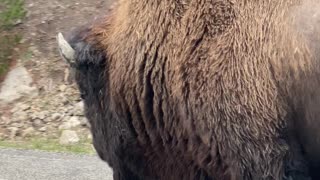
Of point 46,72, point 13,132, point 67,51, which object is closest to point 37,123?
point 13,132

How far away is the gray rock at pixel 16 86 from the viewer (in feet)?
45.5

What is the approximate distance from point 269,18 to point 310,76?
0.39m

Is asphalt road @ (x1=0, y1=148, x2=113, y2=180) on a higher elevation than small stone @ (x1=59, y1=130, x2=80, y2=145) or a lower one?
higher

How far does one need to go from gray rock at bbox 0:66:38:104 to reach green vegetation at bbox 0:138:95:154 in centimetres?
134

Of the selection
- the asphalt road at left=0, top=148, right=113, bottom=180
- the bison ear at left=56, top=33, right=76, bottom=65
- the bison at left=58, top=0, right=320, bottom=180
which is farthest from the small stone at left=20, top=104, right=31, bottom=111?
the bison at left=58, top=0, right=320, bottom=180

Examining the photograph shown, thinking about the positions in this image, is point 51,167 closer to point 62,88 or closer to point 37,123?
point 37,123

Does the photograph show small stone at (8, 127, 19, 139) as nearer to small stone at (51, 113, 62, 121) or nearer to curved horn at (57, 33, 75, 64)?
small stone at (51, 113, 62, 121)

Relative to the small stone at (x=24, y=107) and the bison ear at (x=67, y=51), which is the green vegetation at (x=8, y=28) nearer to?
the small stone at (x=24, y=107)

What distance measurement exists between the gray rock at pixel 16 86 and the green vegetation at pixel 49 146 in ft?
4.40

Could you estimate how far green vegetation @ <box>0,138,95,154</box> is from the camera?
1141 centimetres

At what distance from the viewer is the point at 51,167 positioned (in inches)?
386

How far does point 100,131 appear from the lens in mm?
5645

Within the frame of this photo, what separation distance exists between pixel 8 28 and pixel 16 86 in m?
1.75

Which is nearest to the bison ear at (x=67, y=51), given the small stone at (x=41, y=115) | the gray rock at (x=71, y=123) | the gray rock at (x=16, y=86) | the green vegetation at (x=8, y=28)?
the gray rock at (x=71, y=123)
